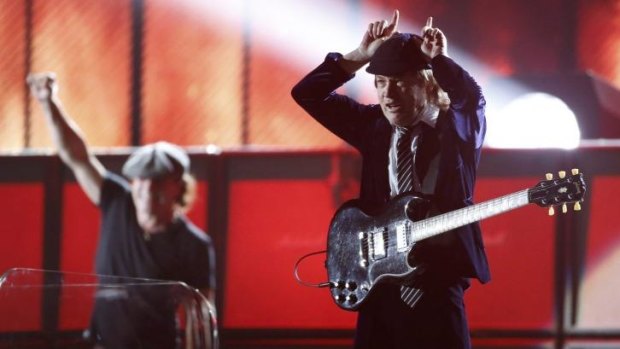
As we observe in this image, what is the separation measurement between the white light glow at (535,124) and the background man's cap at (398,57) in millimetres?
2743

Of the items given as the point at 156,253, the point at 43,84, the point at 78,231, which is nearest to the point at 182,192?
the point at 156,253

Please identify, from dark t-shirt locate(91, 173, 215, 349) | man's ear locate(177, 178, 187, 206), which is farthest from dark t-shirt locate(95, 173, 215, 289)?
man's ear locate(177, 178, 187, 206)

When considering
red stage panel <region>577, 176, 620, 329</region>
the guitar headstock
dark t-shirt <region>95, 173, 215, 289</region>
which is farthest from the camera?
red stage panel <region>577, 176, 620, 329</region>

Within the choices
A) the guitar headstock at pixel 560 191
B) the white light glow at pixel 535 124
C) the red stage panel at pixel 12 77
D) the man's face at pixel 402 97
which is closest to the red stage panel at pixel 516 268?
the white light glow at pixel 535 124

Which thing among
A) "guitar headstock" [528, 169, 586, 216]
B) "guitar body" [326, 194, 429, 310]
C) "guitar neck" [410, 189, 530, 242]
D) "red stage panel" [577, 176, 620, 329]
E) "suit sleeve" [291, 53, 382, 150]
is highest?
"suit sleeve" [291, 53, 382, 150]

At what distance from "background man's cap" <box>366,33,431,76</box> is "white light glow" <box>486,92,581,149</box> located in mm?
2743

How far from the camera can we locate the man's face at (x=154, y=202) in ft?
13.6

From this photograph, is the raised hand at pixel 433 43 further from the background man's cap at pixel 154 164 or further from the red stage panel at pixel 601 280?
the red stage panel at pixel 601 280

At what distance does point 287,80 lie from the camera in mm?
6180

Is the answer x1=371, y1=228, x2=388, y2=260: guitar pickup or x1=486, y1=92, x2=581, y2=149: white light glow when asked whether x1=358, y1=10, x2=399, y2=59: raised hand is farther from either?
x1=486, y1=92, x2=581, y2=149: white light glow

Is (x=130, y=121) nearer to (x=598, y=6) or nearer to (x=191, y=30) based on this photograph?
(x=191, y=30)

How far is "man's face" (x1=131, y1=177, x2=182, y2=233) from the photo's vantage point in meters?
4.15

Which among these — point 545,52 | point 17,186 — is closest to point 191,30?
point 17,186

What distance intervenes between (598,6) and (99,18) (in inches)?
129
